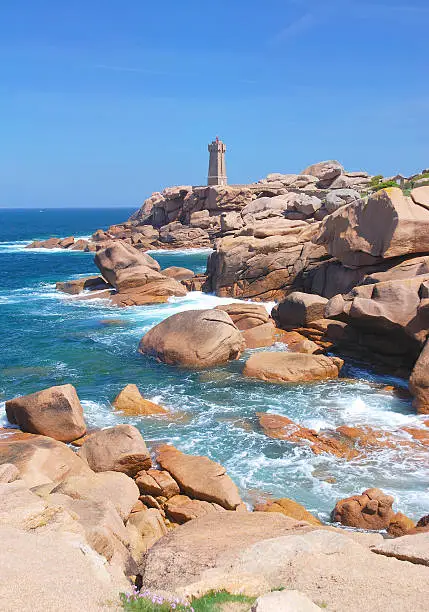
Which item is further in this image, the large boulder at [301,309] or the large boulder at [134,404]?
the large boulder at [301,309]

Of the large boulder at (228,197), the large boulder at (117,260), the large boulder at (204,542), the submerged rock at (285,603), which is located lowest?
the large boulder at (204,542)

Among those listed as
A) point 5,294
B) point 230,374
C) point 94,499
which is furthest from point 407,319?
point 5,294

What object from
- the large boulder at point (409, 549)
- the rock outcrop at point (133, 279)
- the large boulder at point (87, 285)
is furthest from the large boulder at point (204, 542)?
the large boulder at point (87, 285)

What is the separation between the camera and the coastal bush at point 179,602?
6.52 metres

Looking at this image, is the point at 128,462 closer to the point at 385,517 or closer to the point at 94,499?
the point at 94,499

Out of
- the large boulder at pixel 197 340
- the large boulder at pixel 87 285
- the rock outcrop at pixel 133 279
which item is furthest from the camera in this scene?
the large boulder at pixel 87 285

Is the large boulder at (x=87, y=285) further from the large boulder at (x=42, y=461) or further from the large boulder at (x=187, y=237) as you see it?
the large boulder at (x=187, y=237)

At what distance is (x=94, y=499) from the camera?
1135 cm

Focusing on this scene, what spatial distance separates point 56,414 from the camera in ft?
54.3

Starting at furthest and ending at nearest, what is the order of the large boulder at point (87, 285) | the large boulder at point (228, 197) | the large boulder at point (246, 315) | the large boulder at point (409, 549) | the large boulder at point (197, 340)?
1. the large boulder at point (228, 197)
2. the large boulder at point (87, 285)
3. the large boulder at point (246, 315)
4. the large boulder at point (197, 340)
5. the large boulder at point (409, 549)

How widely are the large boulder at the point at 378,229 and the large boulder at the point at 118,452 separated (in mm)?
15111

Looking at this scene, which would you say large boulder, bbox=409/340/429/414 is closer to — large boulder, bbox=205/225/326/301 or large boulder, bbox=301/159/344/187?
large boulder, bbox=205/225/326/301

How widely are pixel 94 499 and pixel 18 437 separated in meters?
6.17

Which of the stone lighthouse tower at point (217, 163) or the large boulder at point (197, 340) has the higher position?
the stone lighthouse tower at point (217, 163)
